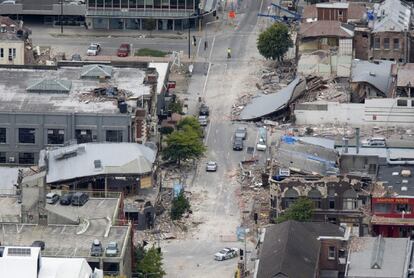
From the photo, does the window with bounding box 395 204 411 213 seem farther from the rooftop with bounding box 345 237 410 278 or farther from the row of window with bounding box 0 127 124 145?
the row of window with bounding box 0 127 124 145

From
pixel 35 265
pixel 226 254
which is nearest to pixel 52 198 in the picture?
pixel 226 254

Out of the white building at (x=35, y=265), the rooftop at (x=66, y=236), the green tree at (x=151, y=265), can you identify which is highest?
the white building at (x=35, y=265)

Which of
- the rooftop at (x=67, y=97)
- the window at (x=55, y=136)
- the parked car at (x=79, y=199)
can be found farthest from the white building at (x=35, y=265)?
the rooftop at (x=67, y=97)

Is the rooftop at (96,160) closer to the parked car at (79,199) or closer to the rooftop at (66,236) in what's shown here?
the parked car at (79,199)

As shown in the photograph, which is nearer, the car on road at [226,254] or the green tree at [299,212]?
the car on road at [226,254]

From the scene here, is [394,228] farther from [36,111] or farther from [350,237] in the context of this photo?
[36,111]

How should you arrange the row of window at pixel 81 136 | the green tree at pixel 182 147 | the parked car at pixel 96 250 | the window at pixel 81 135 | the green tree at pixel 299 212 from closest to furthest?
the parked car at pixel 96 250 < the green tree at pixel 299 212 < the row of window at pixel 81 136 < the window at pixel 81 135 < the green tree at pixel 182 147

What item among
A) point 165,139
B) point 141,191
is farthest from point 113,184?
point 165,139
